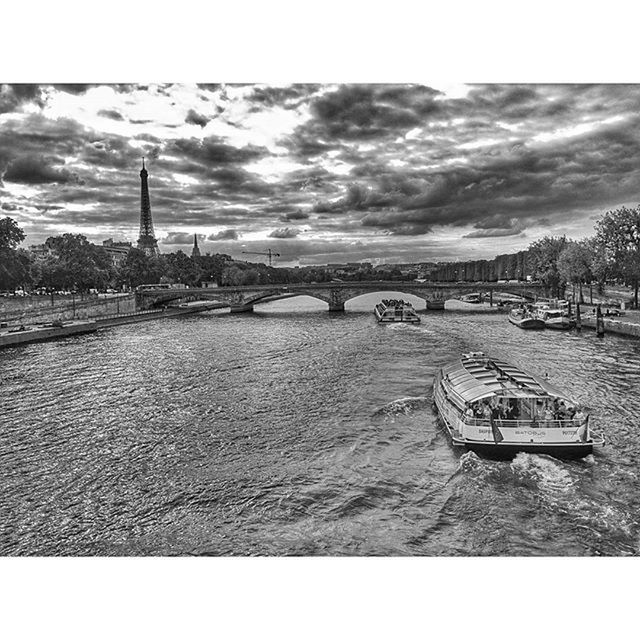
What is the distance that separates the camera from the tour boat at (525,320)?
809 inches

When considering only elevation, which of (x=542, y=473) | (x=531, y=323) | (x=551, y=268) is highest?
(x=551, y=268)

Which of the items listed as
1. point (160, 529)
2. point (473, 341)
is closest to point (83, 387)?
point (160, 529)

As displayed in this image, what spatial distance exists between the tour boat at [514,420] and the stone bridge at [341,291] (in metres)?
13.1

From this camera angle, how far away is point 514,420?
6.67 m

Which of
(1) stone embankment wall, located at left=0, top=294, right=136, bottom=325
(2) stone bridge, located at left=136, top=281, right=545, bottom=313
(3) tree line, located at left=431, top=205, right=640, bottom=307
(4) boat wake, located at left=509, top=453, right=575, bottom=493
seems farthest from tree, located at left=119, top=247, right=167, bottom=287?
(4) boat wake, located at left=509, top=453, right=575, bottom=493

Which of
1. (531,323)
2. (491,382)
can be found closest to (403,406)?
(491,382)

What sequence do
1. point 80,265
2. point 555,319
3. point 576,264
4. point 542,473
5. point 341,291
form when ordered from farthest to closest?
1. point 341,291
2. point 80,265
3. point 576,264
4. point 555,319
5. point 542,473

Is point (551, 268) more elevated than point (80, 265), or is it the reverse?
point (80, 265)

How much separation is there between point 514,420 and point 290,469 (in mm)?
2779

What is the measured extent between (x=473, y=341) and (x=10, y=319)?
1674cm

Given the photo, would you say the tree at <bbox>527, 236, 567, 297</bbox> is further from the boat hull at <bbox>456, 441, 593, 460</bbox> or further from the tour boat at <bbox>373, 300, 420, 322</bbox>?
the boat hull at <bbox>456, 441, 593, 460</bbox>

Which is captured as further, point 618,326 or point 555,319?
point 555,319

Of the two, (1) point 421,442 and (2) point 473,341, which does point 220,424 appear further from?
(2) point 473,341

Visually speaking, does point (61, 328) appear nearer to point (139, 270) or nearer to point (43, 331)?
point (43, 331)
